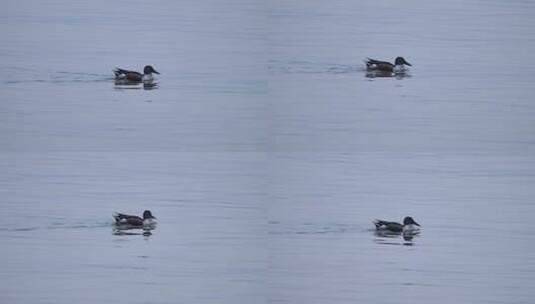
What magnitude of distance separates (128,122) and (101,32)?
0.31 m

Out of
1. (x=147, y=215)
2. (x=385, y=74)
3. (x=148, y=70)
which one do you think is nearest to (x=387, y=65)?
(x=385, y=74)

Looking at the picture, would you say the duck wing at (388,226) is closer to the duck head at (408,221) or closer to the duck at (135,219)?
the duck head at (408,221)

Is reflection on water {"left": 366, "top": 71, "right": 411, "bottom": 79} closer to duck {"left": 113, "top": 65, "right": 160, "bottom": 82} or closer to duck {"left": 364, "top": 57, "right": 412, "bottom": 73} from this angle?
duck {"left": 364, "top": 57, "right": 412, "bottom": 73}

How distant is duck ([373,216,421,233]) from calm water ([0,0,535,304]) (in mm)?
25

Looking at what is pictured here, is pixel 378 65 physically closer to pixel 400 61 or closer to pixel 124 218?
pixel 400 61

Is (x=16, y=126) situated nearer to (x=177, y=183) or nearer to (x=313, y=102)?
(x=177, y=183)

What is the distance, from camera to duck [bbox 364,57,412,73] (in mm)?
4621

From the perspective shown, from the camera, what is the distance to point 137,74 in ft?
15.2

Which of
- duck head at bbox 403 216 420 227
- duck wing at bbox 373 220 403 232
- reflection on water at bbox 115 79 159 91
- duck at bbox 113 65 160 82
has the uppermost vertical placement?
duck at bbox 113 65 160 82

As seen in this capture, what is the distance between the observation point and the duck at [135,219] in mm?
4594

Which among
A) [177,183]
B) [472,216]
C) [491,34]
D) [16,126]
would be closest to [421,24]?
[491,34]

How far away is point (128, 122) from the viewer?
4660mm

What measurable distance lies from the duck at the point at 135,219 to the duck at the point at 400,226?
2.42 feet

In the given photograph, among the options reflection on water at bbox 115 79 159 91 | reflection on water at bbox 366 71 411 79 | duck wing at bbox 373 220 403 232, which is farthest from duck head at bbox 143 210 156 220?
reflection on water at bbox 366 71 411 79
